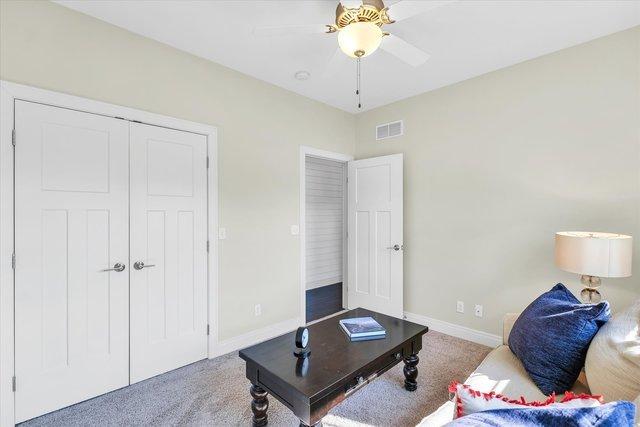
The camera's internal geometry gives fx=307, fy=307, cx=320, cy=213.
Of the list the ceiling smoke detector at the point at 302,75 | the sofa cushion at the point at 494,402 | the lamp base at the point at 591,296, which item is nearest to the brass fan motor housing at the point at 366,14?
the ceiling smoke detector at the point at 302,75

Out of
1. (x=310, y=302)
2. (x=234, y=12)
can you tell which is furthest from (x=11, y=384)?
(x=310, y=302)

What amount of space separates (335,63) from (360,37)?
1.75 feet

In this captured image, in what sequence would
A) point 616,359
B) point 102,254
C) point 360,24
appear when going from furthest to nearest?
Result: point 102,254, point 360,24, point 616,359

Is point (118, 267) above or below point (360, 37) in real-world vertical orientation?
below

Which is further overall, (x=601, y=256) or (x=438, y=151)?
(x=438, y=151)

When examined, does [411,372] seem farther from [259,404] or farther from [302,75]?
[302,75]

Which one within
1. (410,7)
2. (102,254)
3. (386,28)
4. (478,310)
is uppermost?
(386,28)

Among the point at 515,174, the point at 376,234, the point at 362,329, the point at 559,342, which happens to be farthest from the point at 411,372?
the point at 515,174

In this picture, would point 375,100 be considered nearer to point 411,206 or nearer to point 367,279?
point 411,206

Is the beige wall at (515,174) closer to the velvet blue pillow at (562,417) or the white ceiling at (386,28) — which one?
the white ceiling at (386,28)

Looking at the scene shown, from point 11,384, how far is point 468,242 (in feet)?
12.4

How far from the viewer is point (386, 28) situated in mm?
2318

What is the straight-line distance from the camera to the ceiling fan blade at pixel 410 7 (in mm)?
1546

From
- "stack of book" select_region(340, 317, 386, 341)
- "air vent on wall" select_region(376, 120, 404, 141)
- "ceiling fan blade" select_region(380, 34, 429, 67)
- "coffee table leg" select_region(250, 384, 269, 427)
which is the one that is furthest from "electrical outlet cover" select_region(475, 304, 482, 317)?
"ceiling fan blade" select_region(380, 34, 429, 67)
